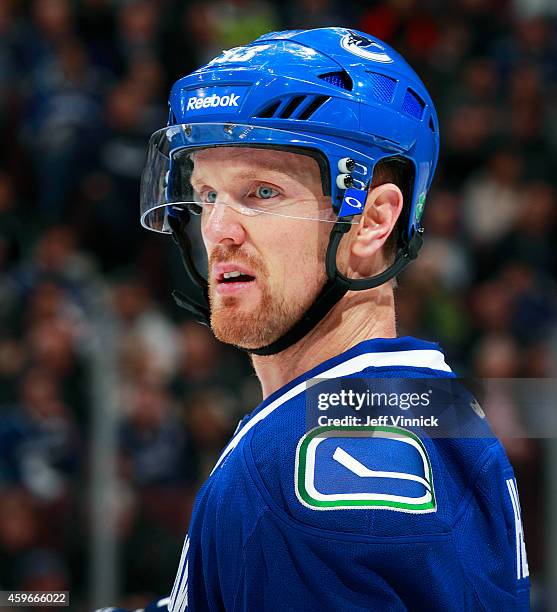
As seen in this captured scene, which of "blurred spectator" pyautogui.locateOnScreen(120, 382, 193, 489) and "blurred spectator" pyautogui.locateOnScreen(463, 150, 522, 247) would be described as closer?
"blurred spectator" pyautogui.locateOnScreen(120, 382, 193, 489)

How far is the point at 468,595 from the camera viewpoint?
1.86 meters

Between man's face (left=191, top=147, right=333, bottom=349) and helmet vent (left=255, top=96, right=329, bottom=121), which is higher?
helmet vent (left=255, top=96, right=329, bottom=121)

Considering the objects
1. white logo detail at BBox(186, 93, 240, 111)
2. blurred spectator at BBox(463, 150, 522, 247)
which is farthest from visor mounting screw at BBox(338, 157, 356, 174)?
blurred spectator at BBox(463, 150, 522, 247)

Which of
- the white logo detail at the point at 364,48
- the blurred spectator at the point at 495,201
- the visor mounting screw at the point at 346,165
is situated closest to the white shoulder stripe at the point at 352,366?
the visor mounting screw at the point at 346,165

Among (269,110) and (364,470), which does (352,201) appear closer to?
(269,110)

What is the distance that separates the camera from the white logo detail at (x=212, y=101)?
6.92 ft

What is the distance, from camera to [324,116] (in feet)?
6.73

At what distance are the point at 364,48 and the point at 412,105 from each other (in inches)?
5.8

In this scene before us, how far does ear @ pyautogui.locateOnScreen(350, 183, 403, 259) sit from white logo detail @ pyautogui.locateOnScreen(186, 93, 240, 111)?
0.31 metres

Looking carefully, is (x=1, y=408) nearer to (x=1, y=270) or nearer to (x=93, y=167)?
(x=1, y=270)

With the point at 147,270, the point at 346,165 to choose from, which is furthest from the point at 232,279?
the point at 147,270

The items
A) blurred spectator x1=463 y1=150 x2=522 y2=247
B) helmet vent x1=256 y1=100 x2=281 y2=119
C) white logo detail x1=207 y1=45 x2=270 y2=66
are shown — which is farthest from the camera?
blurred spectator x1=463 y1=150 x2=522 y2=247

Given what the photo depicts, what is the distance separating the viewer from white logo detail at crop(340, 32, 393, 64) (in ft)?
7.17

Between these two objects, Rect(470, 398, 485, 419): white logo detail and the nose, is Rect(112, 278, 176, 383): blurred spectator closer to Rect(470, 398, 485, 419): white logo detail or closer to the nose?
the nose
